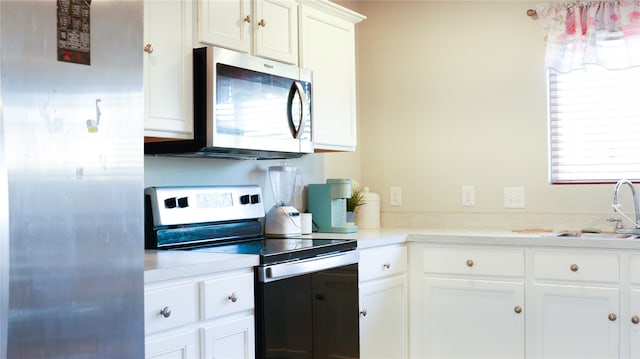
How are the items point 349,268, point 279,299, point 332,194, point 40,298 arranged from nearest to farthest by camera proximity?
1. point 40,298
2. point 279,299
3. point 349,268
4. point 332,194

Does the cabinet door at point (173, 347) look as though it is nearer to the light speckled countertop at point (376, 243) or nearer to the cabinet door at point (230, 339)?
the cabinet door at point (230, 339)

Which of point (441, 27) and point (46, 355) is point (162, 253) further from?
point (441, 27)

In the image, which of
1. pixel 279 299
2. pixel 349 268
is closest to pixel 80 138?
pixel 279 299

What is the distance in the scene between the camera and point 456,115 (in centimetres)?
410

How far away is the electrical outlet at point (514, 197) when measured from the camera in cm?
392

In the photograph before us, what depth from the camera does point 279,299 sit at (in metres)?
2.58

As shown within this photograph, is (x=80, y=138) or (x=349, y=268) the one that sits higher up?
(x=80, y=138)

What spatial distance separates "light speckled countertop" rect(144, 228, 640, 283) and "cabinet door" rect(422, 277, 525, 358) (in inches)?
8.1

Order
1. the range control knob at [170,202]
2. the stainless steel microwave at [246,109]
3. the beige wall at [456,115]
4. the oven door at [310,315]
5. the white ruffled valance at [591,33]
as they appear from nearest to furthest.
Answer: the oven door at [310,315] < the stainless steel microwave at [246,109] < the range control knob at [170,202] < the white ruffled valance at [591,33] < the beige wall at [456,115]

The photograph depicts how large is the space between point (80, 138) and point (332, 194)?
2.10m

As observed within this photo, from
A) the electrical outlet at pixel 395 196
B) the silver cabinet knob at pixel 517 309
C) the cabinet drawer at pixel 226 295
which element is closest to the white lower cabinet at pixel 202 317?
the cabinet drawer at pixel 226 295

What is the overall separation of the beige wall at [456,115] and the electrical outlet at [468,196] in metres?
0.03

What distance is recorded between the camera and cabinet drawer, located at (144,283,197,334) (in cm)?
207

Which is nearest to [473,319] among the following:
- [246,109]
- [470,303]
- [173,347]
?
[470,303]
